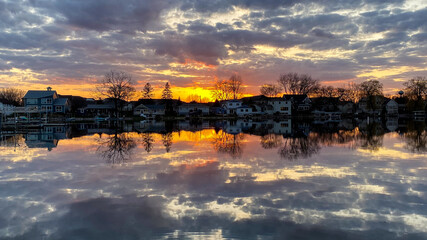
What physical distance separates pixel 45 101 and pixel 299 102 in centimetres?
7870

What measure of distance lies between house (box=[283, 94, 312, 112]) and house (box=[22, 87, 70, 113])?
70.2 m

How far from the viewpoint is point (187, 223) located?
6.57m

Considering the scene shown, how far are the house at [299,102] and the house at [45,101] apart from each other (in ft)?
230

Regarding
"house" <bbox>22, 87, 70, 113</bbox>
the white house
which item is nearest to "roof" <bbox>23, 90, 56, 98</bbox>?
"house" <bbox>22, 87, 70, 113</bbox>

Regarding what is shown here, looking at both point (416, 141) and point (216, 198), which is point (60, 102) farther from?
point (216, 198)

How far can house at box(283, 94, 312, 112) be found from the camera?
9631cm

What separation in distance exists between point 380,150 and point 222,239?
609 inches

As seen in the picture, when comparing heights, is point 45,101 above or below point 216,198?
above

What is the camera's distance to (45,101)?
80.9 meters

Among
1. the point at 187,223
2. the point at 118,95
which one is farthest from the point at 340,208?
the point at 118,95

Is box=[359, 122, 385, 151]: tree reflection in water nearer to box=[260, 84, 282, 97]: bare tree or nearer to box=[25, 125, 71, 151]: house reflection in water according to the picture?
box=[25, 125, 71, 151]: house reflection in water

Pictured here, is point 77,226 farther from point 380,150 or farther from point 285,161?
point 380,150

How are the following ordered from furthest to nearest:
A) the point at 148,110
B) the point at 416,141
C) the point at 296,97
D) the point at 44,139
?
the point at 296,97 < the point at 148,110 < the point at 44,139 < the point at 416,141

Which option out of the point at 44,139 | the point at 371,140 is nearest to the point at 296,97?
the point at 371,140
